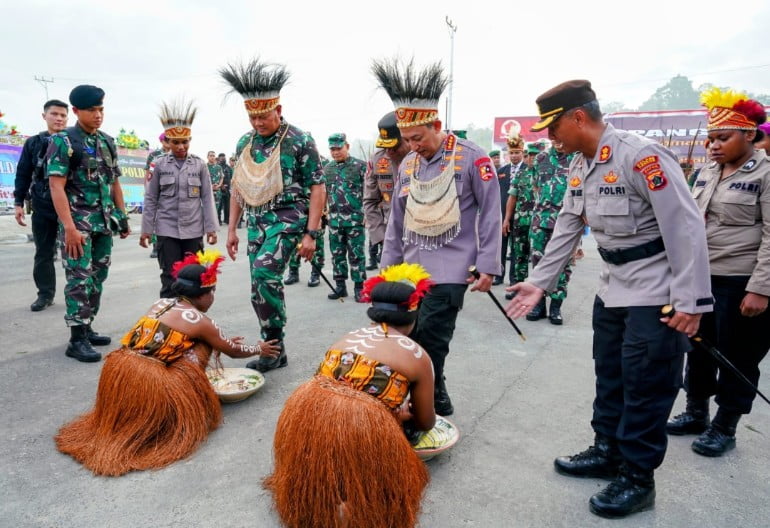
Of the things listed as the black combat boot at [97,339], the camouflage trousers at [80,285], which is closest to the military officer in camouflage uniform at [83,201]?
the camouflage trousers at [80,285]

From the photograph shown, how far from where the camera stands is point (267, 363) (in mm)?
3939

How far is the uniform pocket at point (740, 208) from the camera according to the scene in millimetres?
2818

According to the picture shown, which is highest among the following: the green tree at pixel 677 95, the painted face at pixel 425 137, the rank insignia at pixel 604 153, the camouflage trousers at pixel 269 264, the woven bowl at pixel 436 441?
the green tree at pixel 677 95

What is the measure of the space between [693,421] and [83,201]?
4735 mm

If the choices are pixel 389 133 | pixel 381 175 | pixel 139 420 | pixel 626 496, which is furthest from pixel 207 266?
pixel 381 175

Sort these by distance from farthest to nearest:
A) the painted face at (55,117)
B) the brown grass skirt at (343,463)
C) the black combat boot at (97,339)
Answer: the painted face at (55,117) → the black combat boot at (97,339) → the brown grass skirt at (343,463)

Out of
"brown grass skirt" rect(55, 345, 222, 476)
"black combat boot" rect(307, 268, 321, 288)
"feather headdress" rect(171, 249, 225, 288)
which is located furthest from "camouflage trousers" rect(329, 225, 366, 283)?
"brown grass skirt" rect(55, 345, 222, 476)

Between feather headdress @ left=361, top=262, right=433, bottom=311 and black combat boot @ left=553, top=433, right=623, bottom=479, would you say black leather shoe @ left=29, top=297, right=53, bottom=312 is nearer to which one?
feather headdress @ left=361, top=262, right=433, bottom=311

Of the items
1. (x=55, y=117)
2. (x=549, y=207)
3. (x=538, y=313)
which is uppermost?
(x=55, y=117)

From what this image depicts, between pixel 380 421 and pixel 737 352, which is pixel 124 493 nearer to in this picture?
pixel 380 421

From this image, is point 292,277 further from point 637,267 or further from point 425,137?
point 637,267

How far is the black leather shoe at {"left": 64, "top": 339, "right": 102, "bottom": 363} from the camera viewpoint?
13.3 ft

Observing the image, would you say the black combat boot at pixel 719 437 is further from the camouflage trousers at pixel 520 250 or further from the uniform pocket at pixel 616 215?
Answer: the camouflage trousers at pixel 520 250

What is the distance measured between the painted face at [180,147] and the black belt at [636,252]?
4083mm
